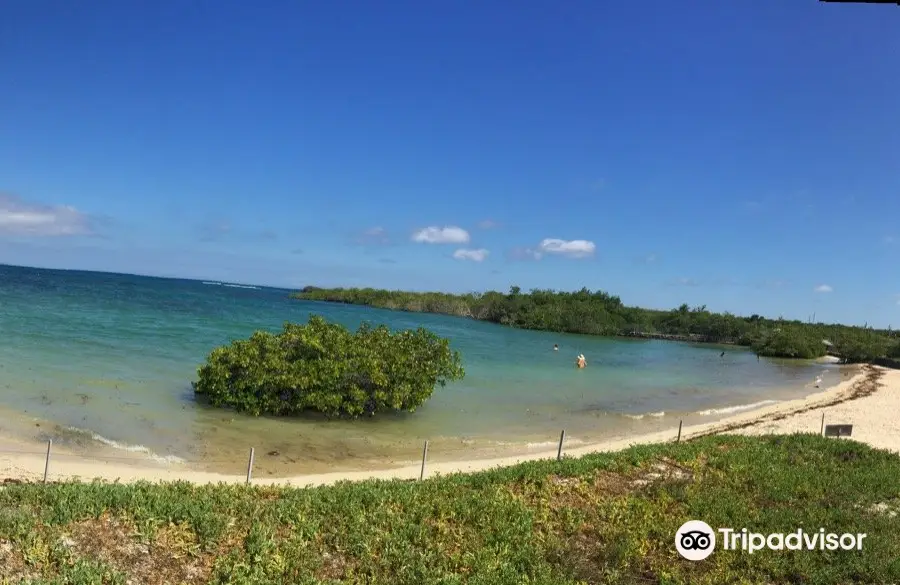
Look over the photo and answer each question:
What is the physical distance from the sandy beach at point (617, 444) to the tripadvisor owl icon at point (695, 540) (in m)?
6.42

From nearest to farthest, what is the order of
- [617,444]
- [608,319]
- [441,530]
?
[441,530] < [617,444] < [608,319]

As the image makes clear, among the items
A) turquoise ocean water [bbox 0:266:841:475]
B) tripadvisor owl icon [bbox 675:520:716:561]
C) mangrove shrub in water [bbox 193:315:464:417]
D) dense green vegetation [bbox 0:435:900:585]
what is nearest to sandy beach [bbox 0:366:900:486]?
turquoise ocean water [bbox 0:266:841:475]

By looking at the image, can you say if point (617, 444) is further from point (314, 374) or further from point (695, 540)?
point (695, 540)

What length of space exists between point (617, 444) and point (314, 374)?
34.0 feet

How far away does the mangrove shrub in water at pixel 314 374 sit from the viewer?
20.8m

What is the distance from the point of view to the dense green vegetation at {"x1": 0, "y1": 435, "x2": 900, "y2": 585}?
659 cm

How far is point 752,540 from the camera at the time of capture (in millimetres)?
8688

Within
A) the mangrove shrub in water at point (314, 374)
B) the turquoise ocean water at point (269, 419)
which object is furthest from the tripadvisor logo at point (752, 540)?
the mangrove shrub in water at point (314, 374)

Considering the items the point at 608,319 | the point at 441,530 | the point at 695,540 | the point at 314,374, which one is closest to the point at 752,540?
the point at 695,540

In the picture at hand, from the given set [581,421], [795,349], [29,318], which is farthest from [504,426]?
[795,349]

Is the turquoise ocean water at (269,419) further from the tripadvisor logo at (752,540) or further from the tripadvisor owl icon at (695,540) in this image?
the tripadvisor logo at (752,540)

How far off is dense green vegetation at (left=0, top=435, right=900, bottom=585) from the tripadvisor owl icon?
12 centimetres

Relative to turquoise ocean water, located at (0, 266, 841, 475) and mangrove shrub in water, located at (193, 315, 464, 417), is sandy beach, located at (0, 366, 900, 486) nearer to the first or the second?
turquoise ocean water, located at (0, 266, 841, 475)

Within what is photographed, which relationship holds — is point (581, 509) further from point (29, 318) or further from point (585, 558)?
point (29, 318)
